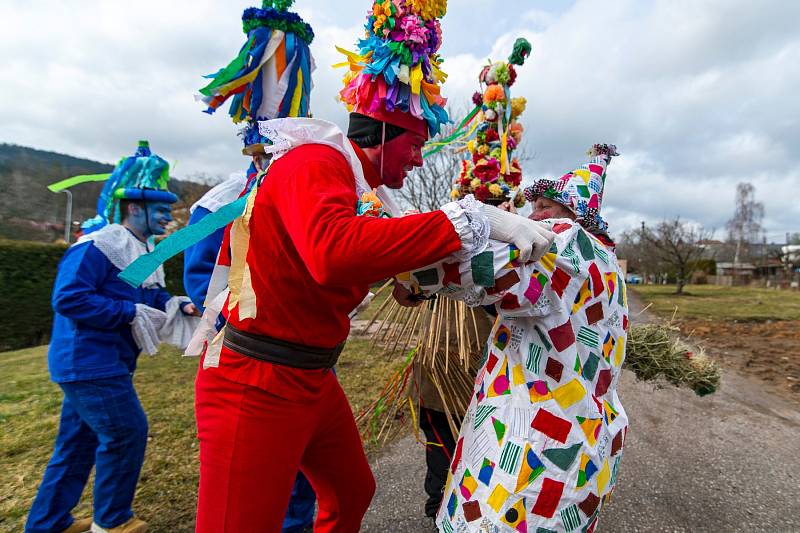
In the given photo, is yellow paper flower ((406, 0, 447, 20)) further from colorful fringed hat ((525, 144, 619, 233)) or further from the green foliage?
the green foliage

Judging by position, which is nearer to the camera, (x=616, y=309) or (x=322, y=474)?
(x=616, y=309)

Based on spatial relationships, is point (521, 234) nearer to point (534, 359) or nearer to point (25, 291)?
point (534, 359)

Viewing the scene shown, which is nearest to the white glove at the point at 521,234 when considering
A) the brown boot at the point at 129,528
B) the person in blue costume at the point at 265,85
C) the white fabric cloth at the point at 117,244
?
the person in blue costume at the point at 265,85

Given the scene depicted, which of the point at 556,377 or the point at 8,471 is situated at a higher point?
the point at 556,377

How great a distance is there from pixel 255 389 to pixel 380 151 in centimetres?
93

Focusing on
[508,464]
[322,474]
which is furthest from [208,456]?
[508,464]

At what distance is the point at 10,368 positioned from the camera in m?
6.74

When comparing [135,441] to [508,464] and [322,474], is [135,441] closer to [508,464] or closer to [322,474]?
[322,474]

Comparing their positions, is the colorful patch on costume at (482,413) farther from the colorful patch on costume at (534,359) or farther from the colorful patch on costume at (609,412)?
the colorful patch on costume at (609,412)

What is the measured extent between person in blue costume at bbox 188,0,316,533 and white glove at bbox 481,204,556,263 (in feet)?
5.18

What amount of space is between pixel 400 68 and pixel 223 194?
1305 mm

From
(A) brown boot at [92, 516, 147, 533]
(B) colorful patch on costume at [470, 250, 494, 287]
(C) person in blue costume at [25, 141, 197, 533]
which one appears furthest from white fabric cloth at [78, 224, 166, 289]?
(B) colorful patch on costume at [470, 250, 494, 287]

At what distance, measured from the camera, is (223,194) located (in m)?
2.49

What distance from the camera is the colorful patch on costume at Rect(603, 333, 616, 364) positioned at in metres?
1.71
